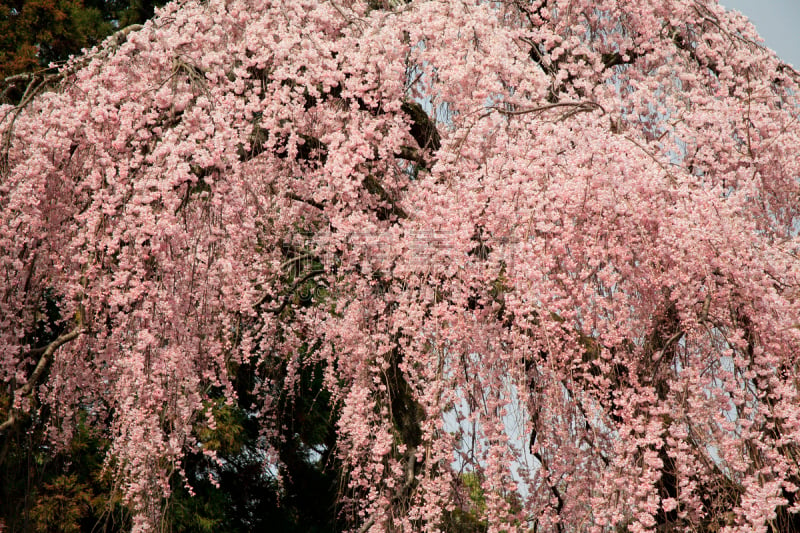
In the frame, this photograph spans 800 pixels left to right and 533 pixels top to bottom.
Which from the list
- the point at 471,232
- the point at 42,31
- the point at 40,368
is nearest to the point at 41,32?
the point at 42,31

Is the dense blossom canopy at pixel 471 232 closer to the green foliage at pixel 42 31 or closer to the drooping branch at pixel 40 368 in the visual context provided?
the drooping branch at pixel 40 368

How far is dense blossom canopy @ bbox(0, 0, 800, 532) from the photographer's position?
3264mm

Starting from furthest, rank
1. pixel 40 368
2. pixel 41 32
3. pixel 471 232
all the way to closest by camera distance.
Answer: pixel 41 32
pixel 40 368
pixel 471 232

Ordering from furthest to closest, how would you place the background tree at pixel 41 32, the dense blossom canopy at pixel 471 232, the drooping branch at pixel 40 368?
the background tree at pixel 41 32
the drooping branch at pixel 40 368
the dense blossom canopy at pixel 471 232

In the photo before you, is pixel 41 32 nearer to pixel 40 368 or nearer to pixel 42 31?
pixel 42 31

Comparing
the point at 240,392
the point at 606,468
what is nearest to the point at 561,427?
the point at 606,468

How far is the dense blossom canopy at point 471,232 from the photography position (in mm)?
3264

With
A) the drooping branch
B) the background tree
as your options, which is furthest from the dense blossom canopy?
the background tree

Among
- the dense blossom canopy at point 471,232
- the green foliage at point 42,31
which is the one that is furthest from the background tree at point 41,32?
the dense blossom canopy at point 471,232

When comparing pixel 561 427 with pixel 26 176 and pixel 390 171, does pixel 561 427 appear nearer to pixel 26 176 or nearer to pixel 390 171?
pixel 390 171

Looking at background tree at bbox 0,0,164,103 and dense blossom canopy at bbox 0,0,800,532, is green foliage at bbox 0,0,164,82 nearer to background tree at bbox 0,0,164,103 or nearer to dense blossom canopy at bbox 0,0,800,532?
background tree at bbox 0,0,164,103

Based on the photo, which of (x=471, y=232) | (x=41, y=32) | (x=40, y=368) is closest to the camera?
(x=471, y=232)

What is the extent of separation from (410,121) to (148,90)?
153 centimetres

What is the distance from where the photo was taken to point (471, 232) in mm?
3504
